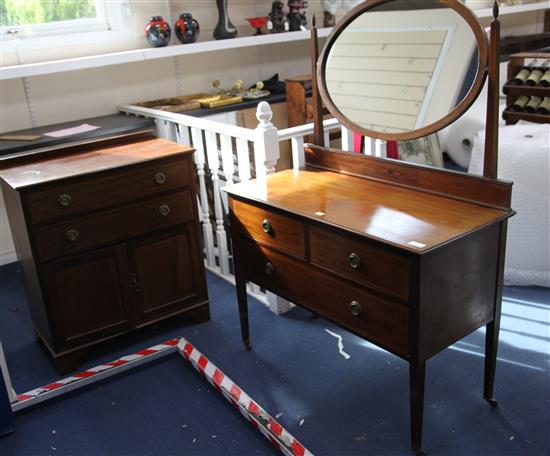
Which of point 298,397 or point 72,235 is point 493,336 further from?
point 72,235

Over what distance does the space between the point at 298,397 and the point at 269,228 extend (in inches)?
24.2

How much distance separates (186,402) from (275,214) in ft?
2.51

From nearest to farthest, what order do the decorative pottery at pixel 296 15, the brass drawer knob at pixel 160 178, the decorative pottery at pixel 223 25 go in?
the brass drawer knob at pixel 160 178
the decorative pottery at pixel 223 25
the decorative pottery at pixel 296 15

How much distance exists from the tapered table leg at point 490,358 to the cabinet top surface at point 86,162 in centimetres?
134

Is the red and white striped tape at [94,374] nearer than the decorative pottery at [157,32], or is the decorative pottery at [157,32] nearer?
the red and white striped tape at [94,374]

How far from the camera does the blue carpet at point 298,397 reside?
1975 mm

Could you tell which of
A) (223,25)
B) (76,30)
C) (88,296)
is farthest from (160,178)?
(223,25)

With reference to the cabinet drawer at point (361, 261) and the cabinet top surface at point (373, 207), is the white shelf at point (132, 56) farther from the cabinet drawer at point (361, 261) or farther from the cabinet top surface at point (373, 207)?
the cabinet drawer at point (361, 261)

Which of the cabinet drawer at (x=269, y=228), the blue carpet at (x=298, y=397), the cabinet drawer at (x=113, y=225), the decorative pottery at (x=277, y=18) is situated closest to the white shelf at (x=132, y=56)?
the decorative pottery at (x=277, y=18)

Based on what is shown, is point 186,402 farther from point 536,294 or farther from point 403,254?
point 536,294

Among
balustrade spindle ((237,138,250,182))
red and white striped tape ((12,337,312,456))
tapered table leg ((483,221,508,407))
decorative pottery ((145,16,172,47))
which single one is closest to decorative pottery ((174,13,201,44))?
decorative pottery ((145,16,172,47))

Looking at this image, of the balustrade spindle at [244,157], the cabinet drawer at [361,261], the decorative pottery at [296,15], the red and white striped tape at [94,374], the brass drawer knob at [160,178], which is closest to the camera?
the cabinet drawer at [361,261]

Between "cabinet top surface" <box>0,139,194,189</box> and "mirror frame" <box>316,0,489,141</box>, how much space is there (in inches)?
24.5

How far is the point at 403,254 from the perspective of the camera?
65.7 inches
